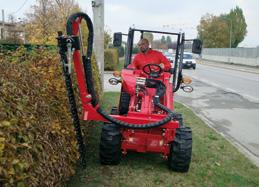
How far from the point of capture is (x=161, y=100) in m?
6.68

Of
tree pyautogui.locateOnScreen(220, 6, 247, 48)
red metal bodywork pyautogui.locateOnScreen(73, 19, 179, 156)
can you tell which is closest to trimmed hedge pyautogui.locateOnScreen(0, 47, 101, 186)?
red metal bodywork pyautogui.locateOnScreen(73, 19, 179, 156)

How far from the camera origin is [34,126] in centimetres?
320

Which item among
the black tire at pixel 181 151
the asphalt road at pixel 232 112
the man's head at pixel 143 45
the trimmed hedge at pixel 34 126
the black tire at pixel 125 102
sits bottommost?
the asphalt road at pixel 232 112

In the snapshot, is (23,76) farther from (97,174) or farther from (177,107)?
(177,107)

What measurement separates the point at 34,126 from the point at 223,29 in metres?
84.5

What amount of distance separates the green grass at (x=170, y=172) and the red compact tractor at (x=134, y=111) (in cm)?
20

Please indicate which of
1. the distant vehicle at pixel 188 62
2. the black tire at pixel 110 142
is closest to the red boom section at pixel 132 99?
the black tire at pixel 110 142

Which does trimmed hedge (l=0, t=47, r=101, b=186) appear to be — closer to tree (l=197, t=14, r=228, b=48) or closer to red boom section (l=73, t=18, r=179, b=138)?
red boom section (l=73, t=18, r=179, b=138)

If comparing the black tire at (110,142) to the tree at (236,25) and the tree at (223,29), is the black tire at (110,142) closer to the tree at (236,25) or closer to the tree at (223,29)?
the tree at (223,29)

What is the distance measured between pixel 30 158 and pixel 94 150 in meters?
3.99

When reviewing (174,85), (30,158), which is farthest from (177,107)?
(30,158)

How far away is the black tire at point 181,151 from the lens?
5.87 meters

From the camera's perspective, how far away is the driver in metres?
7.43

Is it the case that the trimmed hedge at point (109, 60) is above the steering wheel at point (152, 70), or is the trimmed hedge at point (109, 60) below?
below
